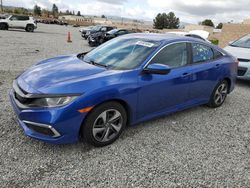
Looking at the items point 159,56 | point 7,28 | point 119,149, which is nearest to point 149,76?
point 159,56

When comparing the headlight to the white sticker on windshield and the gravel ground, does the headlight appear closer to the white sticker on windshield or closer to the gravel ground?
the gravel ground

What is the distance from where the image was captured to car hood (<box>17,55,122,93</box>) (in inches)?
112

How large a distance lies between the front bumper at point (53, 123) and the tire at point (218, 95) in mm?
3105

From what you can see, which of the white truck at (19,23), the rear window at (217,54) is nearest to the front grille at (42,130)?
the rear window at (217,54)

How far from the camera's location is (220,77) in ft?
15.8

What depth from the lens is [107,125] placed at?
320 cm

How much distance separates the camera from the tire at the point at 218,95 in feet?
16.0

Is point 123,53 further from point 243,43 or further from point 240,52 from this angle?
point 243,43

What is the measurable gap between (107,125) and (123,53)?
49.1 inches

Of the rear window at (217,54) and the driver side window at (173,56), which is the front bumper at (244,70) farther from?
the driver side window at (173,56)

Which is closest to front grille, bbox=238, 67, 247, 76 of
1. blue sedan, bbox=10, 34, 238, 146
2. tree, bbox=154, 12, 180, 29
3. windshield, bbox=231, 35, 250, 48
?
windshield, bbox=231, 35, 250, 48

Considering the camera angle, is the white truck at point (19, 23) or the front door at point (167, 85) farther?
the white truck at point (19, 23)

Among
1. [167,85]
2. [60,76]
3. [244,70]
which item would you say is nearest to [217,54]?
[167,85]

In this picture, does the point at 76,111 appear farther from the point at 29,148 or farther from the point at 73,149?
the point at 29,148
